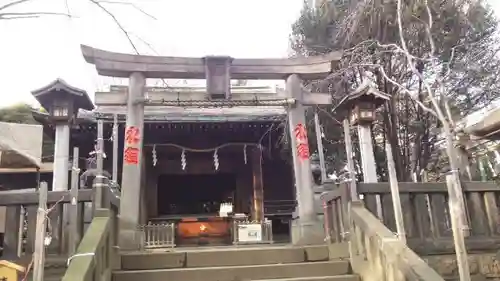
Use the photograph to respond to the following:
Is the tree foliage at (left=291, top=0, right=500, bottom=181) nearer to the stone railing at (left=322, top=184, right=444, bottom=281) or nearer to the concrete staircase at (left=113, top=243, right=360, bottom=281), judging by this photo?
the stone railing at (left=322, top=184, right=444, bottom=281)

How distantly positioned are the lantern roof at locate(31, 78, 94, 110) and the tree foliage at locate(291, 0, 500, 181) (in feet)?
20.5

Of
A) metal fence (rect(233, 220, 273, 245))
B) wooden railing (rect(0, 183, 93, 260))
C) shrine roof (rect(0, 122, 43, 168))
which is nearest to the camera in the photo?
shrine roof (rect(0, 122, 43, 168))

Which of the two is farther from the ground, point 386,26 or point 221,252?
point 386,26

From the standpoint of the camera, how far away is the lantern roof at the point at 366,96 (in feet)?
33.9

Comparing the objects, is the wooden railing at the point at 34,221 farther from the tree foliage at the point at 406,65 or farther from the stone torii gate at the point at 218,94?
the tree foliage at the point at 406,65

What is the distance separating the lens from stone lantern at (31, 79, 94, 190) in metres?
10.1

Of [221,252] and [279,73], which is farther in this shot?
[279,73]

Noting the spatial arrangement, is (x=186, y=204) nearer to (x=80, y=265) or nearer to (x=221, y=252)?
(x=221, y=252)

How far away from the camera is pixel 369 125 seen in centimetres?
1084

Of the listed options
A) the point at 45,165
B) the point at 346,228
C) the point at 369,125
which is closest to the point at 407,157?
the point at 369,125

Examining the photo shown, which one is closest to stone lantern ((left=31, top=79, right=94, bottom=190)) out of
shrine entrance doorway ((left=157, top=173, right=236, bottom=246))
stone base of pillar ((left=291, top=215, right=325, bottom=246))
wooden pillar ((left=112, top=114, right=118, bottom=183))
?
wooden pillar ((left=112, top=114, right=118, bottom=183))

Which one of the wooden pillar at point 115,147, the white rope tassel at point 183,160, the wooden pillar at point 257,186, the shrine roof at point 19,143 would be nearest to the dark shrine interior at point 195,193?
the wooden pillar at point 257,186

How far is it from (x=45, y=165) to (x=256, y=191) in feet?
26.1

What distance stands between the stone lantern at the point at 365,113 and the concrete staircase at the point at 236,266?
4128 millimetres
